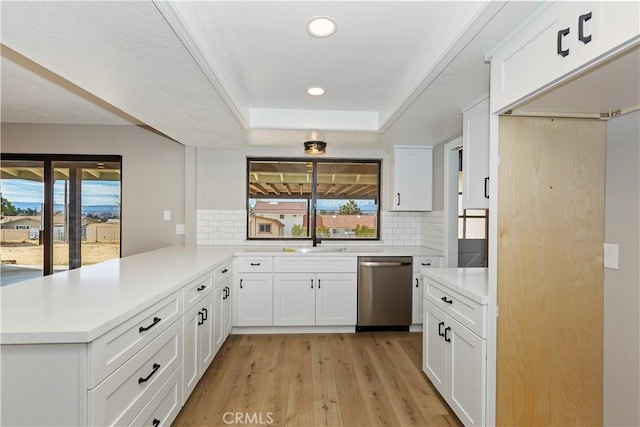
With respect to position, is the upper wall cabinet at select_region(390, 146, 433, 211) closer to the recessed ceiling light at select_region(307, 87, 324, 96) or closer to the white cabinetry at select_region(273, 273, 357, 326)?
the white cabinetry at select_region(273, 273, 357, 326)

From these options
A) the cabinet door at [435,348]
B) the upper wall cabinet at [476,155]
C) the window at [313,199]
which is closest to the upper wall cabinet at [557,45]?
the upper wall cabinet at [476,155]

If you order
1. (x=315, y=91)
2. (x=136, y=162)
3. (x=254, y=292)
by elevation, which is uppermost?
Answer: (x=315, y=91)

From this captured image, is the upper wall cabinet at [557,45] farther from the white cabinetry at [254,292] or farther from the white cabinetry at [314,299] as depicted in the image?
the white cabinetry at [254,292]

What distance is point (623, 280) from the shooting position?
1.57 m

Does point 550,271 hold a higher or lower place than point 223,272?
higher

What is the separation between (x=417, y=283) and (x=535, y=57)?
261 cm

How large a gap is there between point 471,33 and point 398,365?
252cm

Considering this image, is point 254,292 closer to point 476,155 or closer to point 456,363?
point 456,363

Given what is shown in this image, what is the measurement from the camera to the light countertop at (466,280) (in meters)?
1.72

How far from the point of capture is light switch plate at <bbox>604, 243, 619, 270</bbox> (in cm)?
160

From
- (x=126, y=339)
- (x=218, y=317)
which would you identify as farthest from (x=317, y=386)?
(x=126, y=339)

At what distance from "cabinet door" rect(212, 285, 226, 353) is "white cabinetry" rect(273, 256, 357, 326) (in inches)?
25.5

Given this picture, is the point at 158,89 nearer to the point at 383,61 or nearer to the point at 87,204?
the point at 383,61

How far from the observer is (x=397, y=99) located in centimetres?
246
